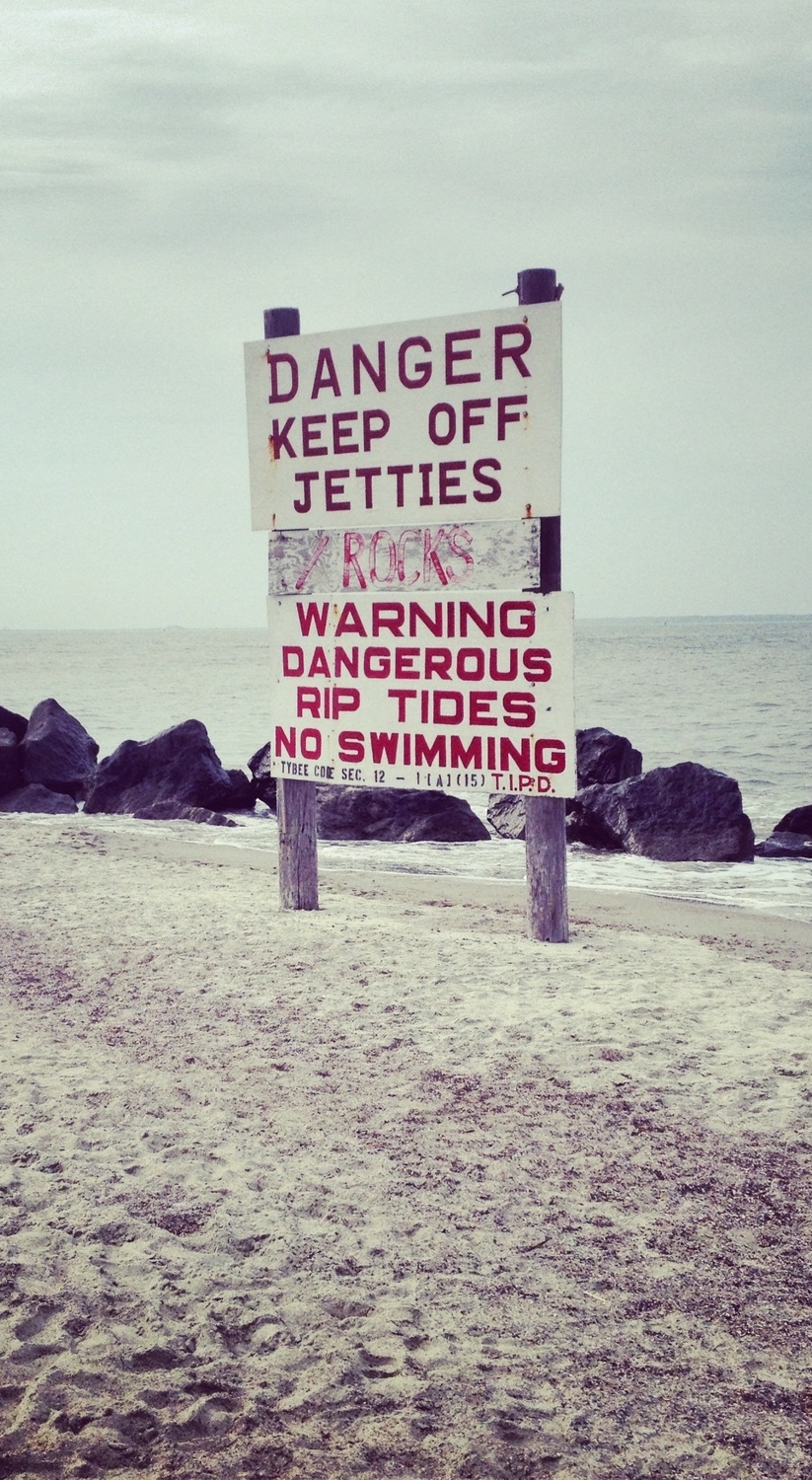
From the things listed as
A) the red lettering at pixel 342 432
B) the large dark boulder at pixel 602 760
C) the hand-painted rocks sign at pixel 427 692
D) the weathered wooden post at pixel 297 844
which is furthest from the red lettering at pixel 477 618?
the large dark boulder at pixel 602 760

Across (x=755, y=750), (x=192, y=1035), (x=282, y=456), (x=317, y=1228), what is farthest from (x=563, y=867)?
(x=755, y=750)

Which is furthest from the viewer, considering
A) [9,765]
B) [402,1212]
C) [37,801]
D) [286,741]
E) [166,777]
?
[9,765]

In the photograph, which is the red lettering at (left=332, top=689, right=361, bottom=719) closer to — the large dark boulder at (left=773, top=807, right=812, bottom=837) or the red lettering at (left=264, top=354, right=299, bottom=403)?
the red lettering at (left=264, top=354, right=299, bottom=403)

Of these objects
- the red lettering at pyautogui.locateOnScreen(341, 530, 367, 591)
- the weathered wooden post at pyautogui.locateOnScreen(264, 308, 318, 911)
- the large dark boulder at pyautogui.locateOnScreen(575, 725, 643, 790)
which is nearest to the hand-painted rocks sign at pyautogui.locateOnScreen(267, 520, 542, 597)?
the red lettering at pyautogui.locateOnScreen(341, 530, 367, 591)

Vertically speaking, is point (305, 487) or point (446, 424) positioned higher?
point (446, 424)

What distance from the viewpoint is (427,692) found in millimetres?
6973

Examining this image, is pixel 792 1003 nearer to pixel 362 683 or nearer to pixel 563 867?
pixel 563 867

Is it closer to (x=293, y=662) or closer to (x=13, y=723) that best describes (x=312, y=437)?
(x=293, y=662)

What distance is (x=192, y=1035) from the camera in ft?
17.6

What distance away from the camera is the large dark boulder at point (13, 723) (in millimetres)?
17219

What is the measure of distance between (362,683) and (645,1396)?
491cm

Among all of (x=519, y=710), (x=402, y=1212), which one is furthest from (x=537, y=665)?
(x=402, y=1212)

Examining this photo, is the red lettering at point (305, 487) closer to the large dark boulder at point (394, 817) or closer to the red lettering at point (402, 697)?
the red lettering at point (402, 697)

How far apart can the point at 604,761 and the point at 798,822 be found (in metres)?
2.57
